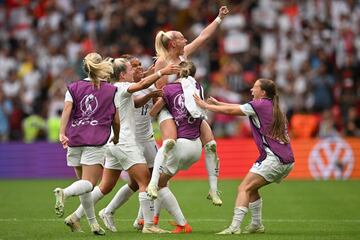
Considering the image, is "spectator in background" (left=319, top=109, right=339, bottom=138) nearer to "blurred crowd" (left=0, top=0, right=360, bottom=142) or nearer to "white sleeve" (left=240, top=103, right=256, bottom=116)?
"blurred crowd" (left=0, top=0, right=360, bottom=142)

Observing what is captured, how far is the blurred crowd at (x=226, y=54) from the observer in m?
24.6

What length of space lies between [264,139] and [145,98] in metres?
1.67

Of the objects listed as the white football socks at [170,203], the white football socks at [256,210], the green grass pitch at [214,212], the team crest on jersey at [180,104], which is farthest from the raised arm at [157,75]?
the white football socks at [256,210]

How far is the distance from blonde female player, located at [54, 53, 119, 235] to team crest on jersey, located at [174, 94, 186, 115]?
0.81 meters

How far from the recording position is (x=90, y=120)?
12.0 m

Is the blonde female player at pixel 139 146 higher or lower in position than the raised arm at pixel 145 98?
lower

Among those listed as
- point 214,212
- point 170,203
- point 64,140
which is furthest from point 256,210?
point 214,212

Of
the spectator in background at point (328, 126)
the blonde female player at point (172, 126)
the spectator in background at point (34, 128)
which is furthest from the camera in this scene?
the spectator in background at point (34, 128)

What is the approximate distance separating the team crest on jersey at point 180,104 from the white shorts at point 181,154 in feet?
1.22

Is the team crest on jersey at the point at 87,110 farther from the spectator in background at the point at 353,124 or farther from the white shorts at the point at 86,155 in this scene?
the spectator in background at the point at 353,124

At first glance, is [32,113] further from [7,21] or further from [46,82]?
[7,21]

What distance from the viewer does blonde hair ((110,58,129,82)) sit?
41.1ft

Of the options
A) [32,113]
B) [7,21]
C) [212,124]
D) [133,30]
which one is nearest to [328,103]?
[212,124]

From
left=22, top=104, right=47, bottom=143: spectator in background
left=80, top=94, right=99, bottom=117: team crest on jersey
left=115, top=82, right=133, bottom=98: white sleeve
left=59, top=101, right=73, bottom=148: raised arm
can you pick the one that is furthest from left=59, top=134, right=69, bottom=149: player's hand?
left=22, top=104, right=47, bottom=143: spectator in background
